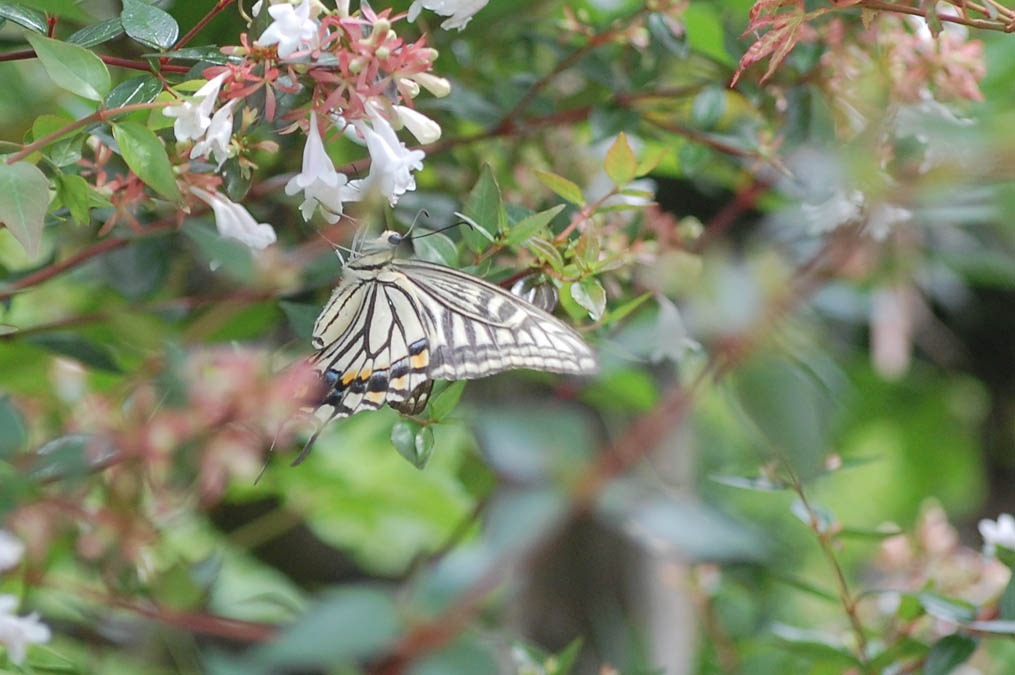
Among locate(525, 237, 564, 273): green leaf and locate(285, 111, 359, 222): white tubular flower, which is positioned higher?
locate(285, 111, 359, 222): white tubular flower

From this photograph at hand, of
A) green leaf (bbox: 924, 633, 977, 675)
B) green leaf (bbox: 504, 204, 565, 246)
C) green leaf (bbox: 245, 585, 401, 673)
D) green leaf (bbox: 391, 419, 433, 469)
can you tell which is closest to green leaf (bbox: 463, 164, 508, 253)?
green leaf (bbox: 504, 204, 565, 246)

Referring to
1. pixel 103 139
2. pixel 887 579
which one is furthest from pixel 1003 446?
pixel 103 139

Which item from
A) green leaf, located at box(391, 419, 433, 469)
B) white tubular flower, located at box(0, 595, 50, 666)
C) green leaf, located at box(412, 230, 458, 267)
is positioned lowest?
white tubular flower, located at box(0, 595, 50, 666)

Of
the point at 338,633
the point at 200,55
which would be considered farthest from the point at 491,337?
Result: the point at 338,633

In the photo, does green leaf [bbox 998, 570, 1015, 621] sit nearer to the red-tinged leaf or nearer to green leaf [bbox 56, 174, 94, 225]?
the red-tinged leaf

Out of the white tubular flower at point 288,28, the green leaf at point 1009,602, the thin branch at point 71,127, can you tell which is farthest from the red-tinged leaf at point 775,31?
the green leaf at point 1009,602

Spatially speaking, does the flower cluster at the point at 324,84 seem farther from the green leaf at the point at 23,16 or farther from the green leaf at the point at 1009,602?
the green leaf at the point at 1009,602

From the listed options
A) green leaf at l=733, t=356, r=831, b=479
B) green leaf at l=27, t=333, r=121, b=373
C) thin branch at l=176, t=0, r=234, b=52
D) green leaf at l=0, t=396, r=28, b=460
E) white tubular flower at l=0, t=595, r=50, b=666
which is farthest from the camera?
green leaf at l=27, t=333, r=121, b=373
